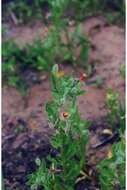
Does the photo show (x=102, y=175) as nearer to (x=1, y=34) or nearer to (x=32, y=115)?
(x=32, y=115)

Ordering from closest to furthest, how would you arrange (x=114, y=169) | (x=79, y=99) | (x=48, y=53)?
(x=114, y=169), (x=79, y=99), (x=48, y=53)

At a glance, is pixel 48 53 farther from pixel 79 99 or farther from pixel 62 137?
pixel 62 137

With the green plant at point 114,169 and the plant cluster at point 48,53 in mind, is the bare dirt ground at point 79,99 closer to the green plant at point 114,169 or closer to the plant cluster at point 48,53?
the plant cluster at point 48,53

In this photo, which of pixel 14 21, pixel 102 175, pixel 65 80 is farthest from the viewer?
pixel 14 21

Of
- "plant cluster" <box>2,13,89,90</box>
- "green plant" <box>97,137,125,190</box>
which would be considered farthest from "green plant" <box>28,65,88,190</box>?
"plant cluster" <box>2,13,89,90</box>

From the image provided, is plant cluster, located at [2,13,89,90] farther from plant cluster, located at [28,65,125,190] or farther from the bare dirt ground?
plant cluster, located at [28,65,125,190]

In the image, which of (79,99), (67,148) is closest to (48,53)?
(79,99)

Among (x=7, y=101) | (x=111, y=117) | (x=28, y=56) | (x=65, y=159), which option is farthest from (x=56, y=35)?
Answer: (x=65, y=159)

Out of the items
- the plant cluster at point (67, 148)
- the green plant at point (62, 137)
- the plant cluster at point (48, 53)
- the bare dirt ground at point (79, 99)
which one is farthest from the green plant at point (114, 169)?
the plant cluster at point (48, 53)
